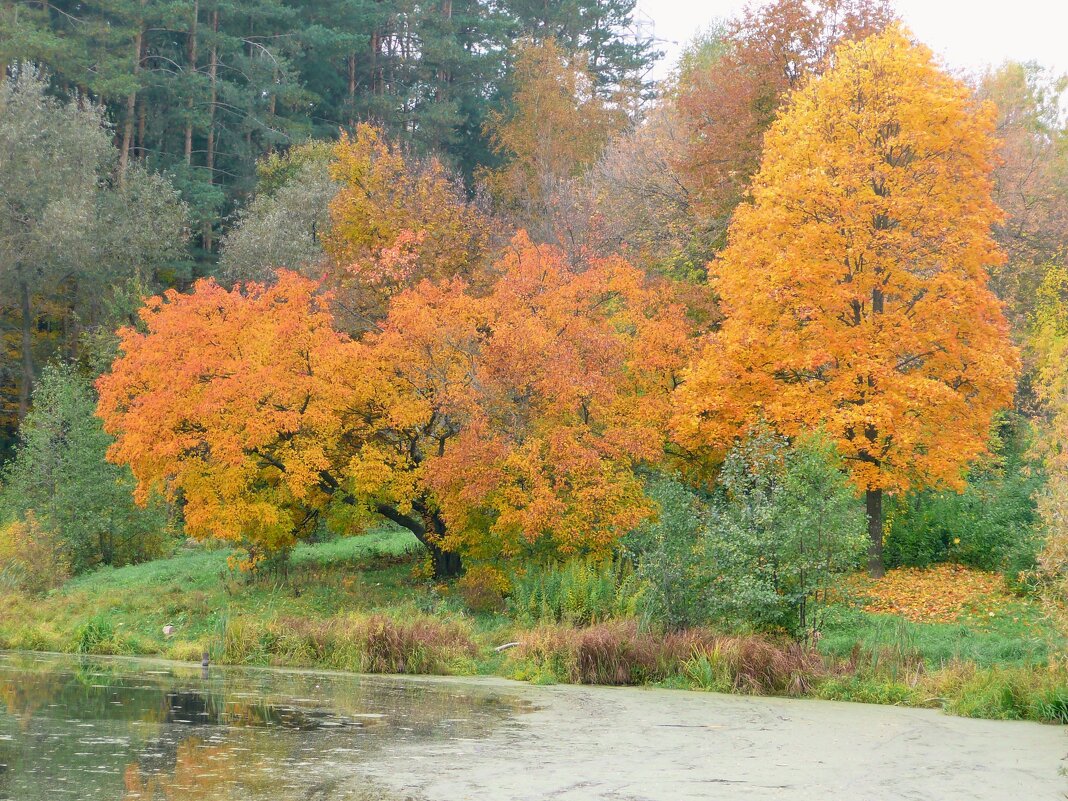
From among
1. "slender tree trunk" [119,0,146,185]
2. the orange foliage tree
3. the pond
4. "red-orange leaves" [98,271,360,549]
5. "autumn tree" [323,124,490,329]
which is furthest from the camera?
"slender tree trunk" [119,0,146,185]

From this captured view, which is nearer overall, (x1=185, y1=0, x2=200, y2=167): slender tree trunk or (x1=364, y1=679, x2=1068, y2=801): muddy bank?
(x1=364, y1=679, x2=1068, y2=801): muddy bank

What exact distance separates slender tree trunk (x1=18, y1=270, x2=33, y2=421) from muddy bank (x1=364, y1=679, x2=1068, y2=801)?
38759 mm

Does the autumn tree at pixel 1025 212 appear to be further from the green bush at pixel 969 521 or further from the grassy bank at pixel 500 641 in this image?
the grassy bank at pixel 500 641

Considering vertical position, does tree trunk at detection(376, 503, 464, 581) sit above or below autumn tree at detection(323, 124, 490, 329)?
below

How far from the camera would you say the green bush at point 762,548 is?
2078cm

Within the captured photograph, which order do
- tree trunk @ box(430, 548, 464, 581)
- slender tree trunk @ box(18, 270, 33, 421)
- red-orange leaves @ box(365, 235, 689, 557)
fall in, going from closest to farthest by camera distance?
red-orange leaves @ box(365, 235, 689, 557), tree trunk @ box(430, 548, 464, 581), slender tree trunk @ box(18, 270, 33, 421)

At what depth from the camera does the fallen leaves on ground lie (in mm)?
25734

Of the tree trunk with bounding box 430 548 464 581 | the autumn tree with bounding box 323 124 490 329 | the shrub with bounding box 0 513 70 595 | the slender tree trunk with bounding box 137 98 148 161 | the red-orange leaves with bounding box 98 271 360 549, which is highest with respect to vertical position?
the slender tree trunk with bounding box 137 98 148 161

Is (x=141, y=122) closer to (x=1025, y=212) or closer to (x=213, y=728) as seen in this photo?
(x=1025, y=212)

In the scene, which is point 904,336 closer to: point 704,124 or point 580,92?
point 704,124

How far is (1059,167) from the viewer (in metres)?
51.2

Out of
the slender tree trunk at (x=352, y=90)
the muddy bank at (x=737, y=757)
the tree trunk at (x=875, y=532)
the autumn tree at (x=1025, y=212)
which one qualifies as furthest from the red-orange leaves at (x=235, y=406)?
the slender tree trunk at (x=352, y=90)

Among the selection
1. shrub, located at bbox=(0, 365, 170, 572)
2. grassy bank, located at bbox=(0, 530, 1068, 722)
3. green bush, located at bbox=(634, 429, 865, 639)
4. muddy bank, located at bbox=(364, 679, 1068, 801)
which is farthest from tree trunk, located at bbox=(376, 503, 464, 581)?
muddy bank, located at bbox=(364, 679, 1068, 801)

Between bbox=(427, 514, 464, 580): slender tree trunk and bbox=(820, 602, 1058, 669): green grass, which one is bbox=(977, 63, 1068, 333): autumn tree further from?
bbox=(427, 514, 464, 580): slender tree trunk
